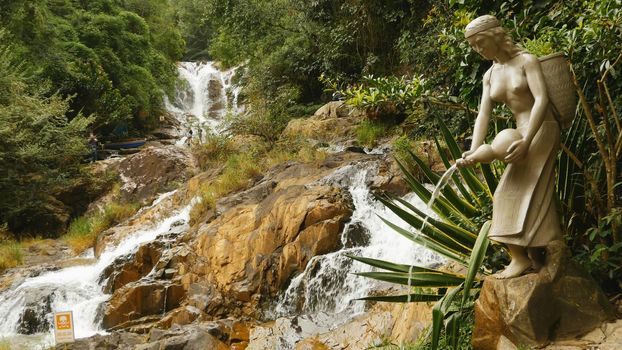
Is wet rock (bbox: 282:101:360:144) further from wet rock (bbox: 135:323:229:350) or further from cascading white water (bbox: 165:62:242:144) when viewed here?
cascading white water (bbox: 165:62:242:144)

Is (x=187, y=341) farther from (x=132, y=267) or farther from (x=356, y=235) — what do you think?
(x=132, y=267)

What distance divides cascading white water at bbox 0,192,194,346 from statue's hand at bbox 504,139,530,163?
7.40 metres

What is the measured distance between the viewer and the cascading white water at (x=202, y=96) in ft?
82.9

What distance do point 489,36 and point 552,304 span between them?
1752 mm

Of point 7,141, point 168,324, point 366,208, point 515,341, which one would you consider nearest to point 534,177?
point 515,341

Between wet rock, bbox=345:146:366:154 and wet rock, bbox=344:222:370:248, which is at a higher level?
wet rock, bbox=345:146:366:154

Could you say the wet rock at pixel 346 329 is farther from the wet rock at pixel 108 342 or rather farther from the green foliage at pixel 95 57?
the green foliage at pixel 95 57

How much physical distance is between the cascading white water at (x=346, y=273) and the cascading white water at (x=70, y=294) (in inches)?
134

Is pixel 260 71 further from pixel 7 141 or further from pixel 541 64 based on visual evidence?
pixel 541 64

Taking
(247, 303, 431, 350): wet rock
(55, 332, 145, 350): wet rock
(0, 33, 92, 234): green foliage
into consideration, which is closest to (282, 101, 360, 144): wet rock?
(0, 33, 92, 234): green foliage

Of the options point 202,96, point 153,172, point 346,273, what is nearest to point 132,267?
point 346,273

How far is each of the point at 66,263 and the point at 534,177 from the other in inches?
405

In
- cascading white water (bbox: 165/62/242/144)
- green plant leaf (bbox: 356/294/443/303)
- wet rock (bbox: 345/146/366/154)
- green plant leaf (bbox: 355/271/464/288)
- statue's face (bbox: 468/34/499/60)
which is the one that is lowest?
green plant leaf (bbox: 356/294/443/303)

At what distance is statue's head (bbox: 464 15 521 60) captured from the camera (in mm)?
3406
